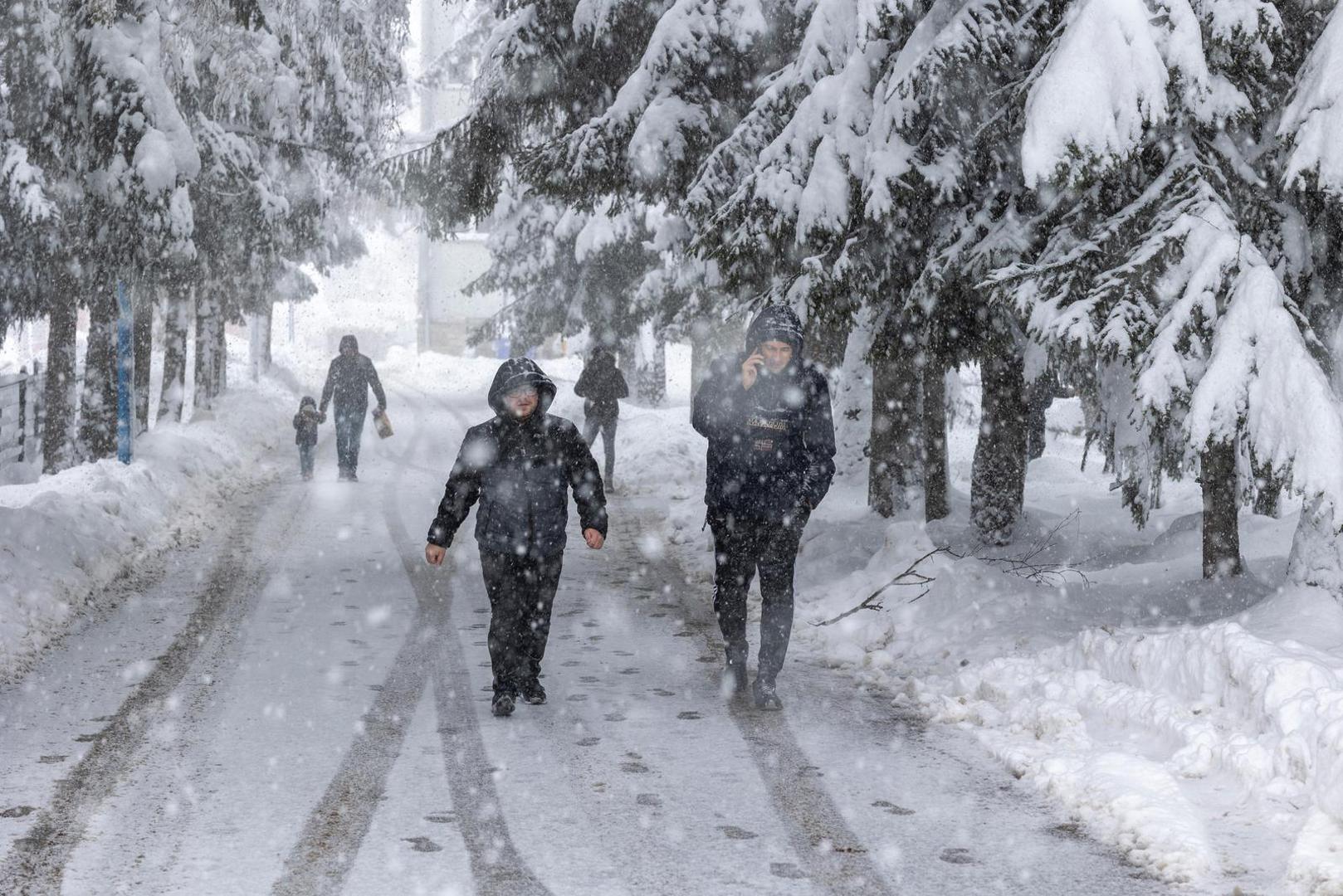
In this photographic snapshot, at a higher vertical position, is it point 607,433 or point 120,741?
point 607,433

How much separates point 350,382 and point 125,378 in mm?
2538

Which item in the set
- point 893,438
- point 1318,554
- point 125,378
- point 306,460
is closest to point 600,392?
point 306,460

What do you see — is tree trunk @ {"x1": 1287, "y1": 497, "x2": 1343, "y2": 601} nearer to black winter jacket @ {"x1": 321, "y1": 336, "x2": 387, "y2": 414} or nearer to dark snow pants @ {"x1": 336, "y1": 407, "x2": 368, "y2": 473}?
black winter jacket @ {"x1": 321, "y1": 336, "x2": 387, "y2": 414}

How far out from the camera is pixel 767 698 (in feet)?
21.7

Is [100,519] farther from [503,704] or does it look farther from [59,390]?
[59,390]

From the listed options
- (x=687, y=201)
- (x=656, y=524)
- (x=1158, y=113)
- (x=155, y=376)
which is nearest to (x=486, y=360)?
(x=155, y=376)

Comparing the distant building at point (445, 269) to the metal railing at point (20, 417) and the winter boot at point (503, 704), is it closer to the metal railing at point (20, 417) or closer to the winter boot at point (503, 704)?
the metal railing at point (20, 417)

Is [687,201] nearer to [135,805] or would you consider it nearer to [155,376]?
[135,805]

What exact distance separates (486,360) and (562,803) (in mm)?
49669

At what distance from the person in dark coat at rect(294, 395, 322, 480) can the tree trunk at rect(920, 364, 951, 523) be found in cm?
790

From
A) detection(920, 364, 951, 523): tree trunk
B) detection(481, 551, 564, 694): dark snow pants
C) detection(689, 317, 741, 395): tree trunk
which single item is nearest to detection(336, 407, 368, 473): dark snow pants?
detection(689, 317, 741, 395): tree trunk

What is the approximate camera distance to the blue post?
14.5 metres

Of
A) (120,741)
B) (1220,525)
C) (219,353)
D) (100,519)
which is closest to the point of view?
(120,741)

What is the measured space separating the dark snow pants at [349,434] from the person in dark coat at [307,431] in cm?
30
